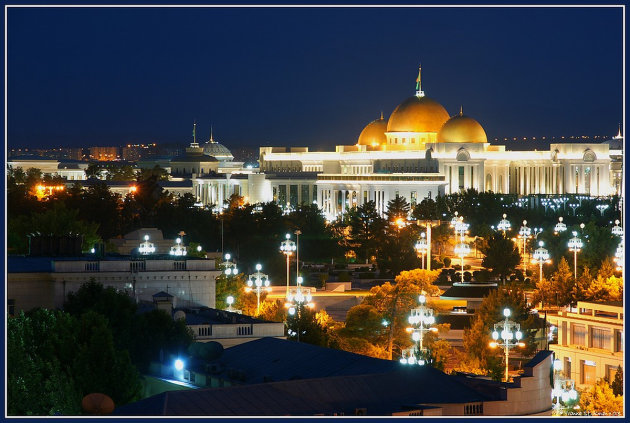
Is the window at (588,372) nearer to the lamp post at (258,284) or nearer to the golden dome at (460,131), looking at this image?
the lamp post at (258,284)

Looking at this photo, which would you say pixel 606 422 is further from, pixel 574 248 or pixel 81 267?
pixel 574 248

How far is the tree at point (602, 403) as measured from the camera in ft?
124

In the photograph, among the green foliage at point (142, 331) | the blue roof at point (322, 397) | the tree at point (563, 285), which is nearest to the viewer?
the blue roof at point (322, 397)

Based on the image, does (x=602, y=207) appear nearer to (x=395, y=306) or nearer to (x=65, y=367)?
(x=395, y=306)

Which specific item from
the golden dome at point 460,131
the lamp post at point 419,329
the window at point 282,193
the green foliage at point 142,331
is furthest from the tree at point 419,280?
the window at point 282,193

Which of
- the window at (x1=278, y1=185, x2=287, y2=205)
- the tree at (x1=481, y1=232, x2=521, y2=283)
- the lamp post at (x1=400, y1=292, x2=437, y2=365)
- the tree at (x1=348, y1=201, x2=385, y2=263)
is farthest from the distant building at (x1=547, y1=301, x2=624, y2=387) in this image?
the window at (x1=278, y1=185, x2=287, y2=205)

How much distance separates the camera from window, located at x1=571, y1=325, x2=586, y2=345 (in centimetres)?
5238

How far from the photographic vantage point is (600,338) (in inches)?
2042

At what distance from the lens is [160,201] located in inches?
4572

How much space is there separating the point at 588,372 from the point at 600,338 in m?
2.16

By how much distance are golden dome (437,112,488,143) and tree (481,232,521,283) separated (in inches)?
2855

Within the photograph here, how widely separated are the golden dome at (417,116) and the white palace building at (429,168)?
0.10 metres

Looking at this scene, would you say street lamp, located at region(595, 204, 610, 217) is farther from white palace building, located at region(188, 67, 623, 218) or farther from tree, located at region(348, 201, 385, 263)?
tree, located at region(348, 201, 385, 263)

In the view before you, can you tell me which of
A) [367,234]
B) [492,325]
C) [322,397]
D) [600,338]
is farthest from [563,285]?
[322,397]
